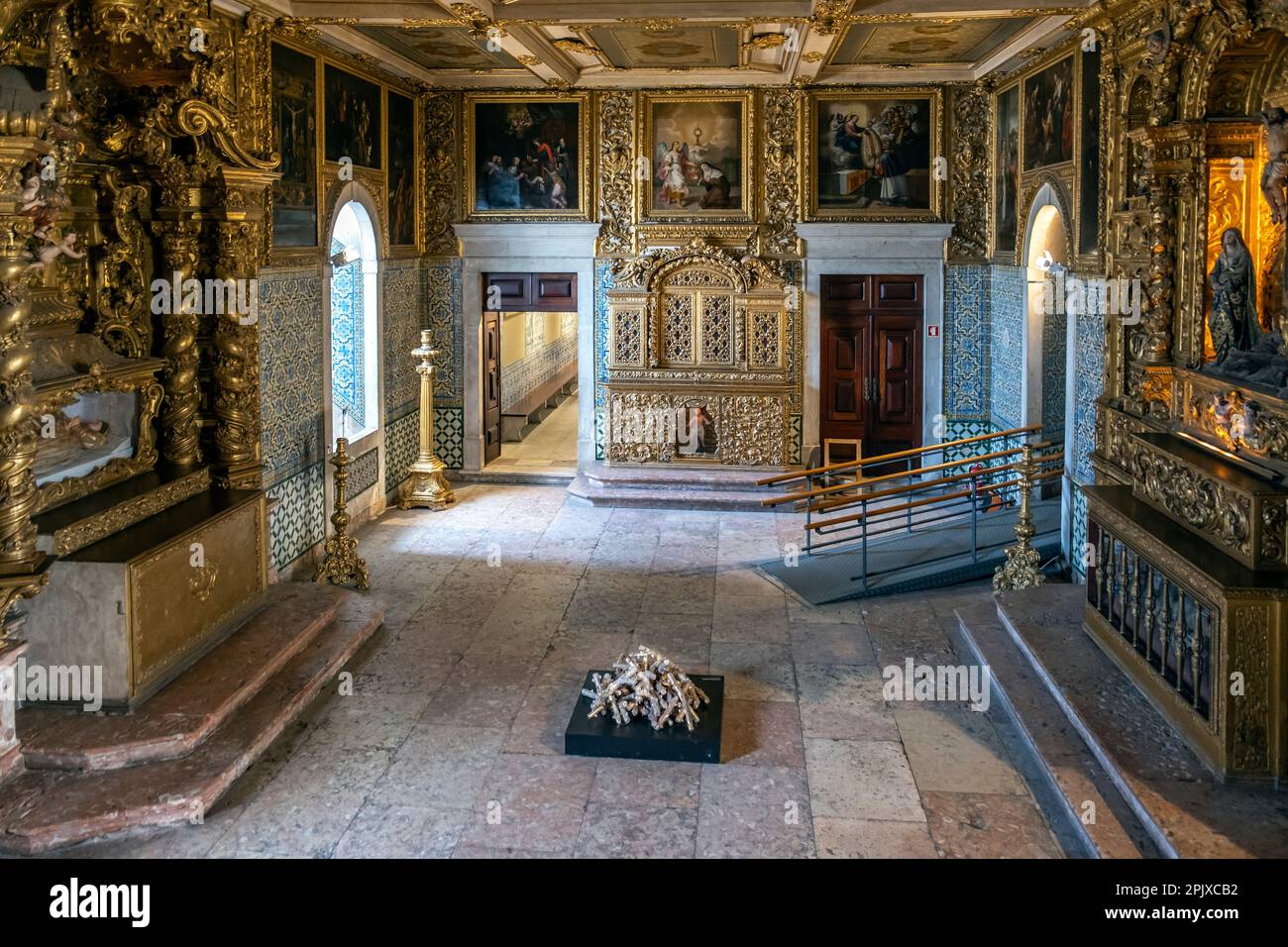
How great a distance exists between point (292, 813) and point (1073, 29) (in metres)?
8.26

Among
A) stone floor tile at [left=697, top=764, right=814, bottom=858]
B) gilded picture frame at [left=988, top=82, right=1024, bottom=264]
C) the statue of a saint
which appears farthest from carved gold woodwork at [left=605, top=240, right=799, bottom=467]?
stone floor tile at [left=697, top=764, right=814, bottom=858]

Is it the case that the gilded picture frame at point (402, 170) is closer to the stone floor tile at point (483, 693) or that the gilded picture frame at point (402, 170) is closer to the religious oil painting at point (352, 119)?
the religious oil painting at point (352, 119)

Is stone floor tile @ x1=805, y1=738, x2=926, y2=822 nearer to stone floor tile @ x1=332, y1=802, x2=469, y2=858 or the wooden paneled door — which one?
stone floor tile @ x1=332, y1=802, x2=469, y2=858

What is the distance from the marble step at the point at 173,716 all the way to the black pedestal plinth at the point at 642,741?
1.97 metres

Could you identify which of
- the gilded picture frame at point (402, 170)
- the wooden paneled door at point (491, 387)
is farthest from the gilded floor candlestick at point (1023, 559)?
the gilded picture frame at point (402, 170)

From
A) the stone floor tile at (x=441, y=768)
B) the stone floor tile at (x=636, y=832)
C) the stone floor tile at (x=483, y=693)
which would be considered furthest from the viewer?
the stone floor tile at (x=483, y=693)

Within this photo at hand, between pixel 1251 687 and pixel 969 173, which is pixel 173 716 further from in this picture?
pixel 969 173

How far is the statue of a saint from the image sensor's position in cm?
683

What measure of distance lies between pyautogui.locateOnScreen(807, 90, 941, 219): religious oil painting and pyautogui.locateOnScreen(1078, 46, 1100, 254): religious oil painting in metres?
3.69

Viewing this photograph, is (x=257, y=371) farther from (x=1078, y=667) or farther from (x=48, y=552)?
(x=1078, y=667)

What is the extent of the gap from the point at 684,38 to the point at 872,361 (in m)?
4.38

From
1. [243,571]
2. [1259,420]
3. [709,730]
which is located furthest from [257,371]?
[1259,420]

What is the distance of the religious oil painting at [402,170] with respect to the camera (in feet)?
41.7

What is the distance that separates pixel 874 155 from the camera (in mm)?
13328
